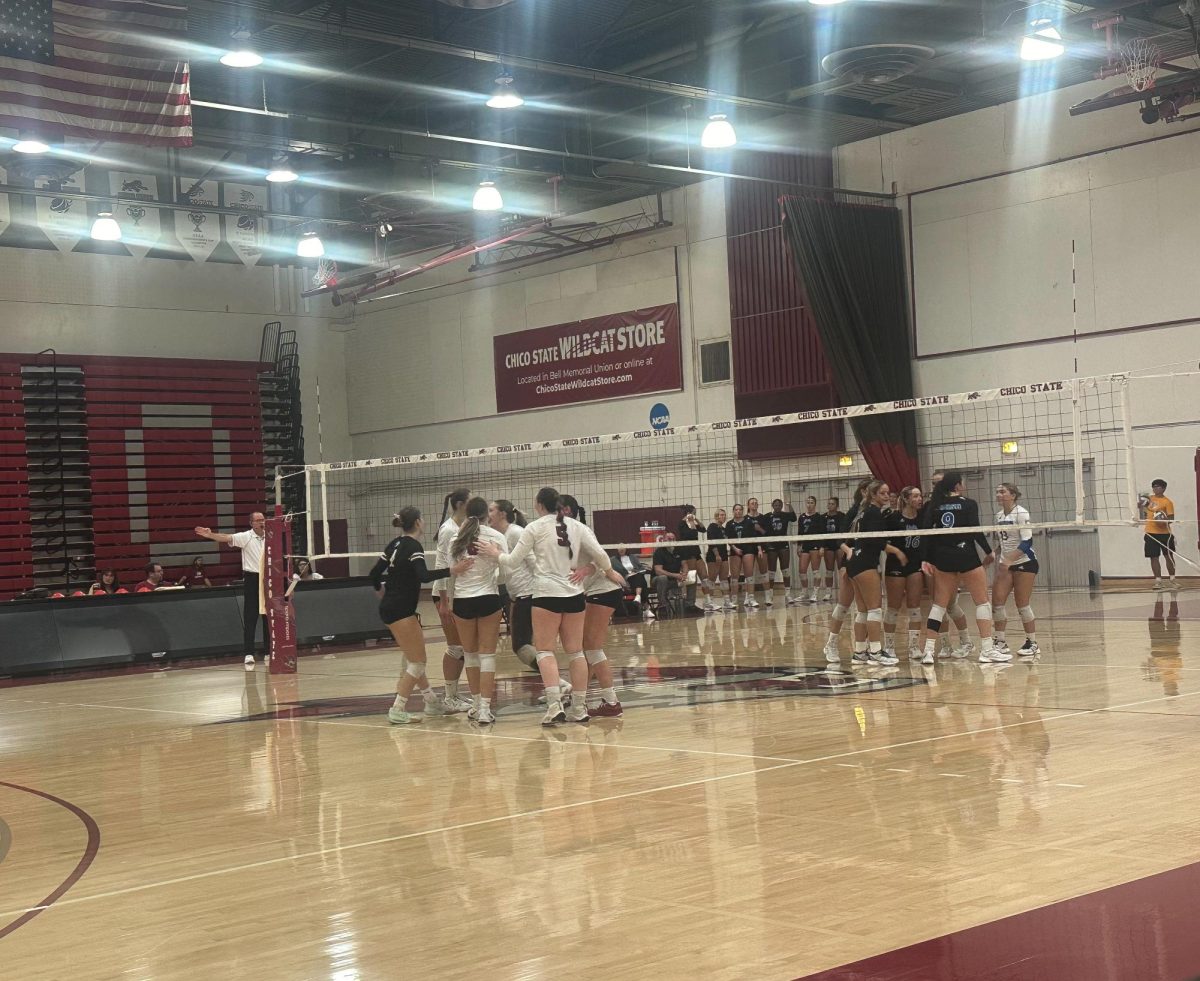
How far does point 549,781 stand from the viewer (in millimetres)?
7277

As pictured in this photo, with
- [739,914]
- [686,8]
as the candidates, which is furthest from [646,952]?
[686,8]

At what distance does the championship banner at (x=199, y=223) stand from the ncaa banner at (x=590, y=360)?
25.8 feet

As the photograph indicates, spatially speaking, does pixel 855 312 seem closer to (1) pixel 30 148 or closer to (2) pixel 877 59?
(2) pixel 877 59

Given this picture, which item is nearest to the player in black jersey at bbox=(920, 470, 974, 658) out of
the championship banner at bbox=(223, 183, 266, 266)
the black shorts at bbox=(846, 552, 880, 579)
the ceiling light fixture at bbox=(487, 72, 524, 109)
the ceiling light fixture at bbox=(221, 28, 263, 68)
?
the black shorts at bbox=(846, 552, 880, 579)

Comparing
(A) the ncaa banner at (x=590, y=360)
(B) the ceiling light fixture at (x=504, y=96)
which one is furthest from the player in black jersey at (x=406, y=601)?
(A) the ncaa banner at (x=590, y=360)

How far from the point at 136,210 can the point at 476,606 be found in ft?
53.1

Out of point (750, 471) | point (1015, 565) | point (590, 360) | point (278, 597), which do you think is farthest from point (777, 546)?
point (1015, 565)

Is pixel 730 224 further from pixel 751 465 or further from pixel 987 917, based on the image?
pixel 987 917

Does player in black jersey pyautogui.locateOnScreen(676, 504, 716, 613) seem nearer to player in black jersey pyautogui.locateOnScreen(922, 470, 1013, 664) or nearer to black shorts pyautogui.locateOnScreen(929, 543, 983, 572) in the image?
player in black jersey pyautogui.locateOnScreen(922, 470, 1013, 664)

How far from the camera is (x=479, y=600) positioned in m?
9.50

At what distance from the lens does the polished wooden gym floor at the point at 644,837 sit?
4.14m

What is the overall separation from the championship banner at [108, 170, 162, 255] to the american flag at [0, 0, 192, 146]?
35.1ft

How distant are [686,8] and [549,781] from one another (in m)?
13.6

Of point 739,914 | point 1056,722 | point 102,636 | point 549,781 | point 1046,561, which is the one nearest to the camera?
point 739,914
